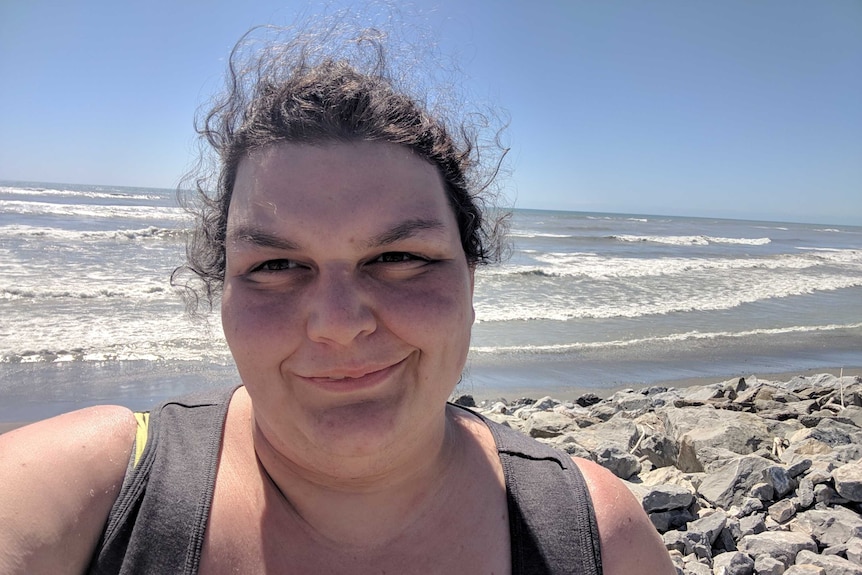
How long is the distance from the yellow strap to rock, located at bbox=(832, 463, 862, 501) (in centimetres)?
377

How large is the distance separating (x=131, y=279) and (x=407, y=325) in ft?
39.8

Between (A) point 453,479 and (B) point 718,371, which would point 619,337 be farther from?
(A) point 453,479

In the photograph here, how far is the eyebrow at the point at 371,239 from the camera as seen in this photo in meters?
1.23

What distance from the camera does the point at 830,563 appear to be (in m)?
2.68

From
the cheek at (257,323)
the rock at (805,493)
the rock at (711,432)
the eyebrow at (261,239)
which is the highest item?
the eyebrow at (261,239)

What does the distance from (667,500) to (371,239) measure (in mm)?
2970

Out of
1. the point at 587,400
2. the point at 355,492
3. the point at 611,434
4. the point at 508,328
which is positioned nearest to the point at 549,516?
the point at 355,492

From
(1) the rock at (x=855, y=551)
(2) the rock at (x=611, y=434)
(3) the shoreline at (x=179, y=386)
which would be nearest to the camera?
(1) the rock at (x=855, y=551)

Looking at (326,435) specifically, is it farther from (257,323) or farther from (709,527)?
(709,527)

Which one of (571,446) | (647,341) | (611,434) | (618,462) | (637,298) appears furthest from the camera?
(637,298)

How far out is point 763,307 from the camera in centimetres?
1296

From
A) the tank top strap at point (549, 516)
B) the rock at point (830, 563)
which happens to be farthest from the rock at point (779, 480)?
the tank top strap at point (549, 516)

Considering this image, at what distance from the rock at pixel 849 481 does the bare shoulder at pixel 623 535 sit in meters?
2.71

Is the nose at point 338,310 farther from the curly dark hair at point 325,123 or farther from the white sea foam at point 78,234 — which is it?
the white sea foam at point 78,234
